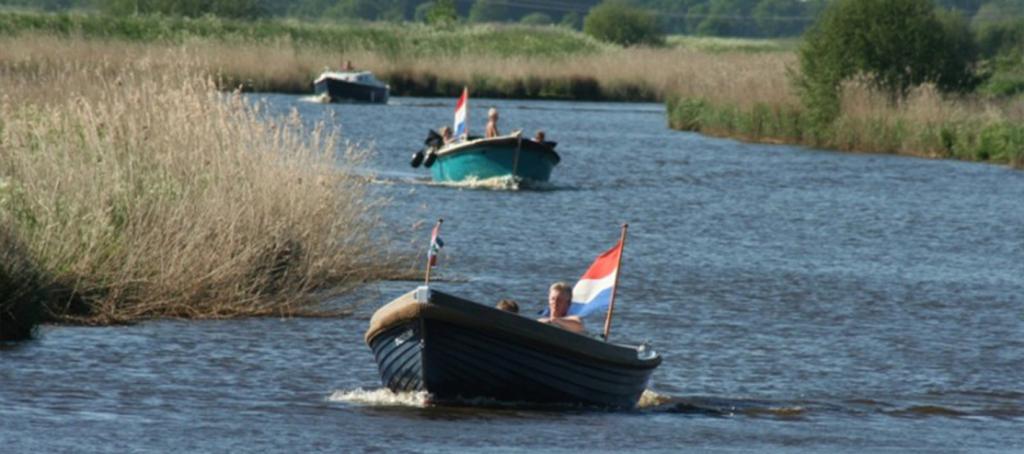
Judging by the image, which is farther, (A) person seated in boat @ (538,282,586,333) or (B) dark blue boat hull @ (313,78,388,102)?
(B) dark blue boat hull @ (313,78,388,102)

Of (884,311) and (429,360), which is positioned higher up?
(429,360)

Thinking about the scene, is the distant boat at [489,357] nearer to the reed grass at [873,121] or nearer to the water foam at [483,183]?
the water foam at [483,183]

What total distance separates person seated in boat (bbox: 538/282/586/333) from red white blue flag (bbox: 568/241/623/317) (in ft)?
1.12

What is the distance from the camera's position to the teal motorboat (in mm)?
39625

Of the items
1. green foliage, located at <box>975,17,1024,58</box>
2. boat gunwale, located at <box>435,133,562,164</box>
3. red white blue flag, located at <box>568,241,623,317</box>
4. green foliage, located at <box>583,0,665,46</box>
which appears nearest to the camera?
red white blue flag, located at <box>568,241,623,317</box>

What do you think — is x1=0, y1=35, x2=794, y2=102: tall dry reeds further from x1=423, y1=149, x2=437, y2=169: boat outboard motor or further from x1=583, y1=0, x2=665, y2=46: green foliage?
x1=583, y1=0, x2=665, y2=46: green foliage

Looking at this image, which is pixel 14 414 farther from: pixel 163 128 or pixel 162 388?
pixel 163 128

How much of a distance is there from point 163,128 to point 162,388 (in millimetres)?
4916

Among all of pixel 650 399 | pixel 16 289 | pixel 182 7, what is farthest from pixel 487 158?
pixel 182 7

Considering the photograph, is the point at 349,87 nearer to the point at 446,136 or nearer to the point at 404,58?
the point at 404,58

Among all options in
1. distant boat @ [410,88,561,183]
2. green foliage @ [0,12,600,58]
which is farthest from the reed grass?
green foliage @ [0,12,600,58]

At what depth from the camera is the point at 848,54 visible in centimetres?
5797

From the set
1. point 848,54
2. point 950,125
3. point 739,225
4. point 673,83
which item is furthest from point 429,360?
point 673,83

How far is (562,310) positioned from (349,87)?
59049 mm
